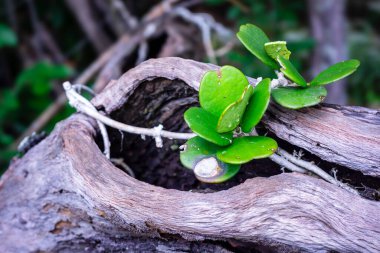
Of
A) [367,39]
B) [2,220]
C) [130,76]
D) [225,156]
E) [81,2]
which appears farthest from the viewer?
[367,39]

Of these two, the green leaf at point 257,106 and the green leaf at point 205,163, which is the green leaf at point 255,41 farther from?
the green leaf at point 205,163

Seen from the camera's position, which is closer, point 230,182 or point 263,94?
point 263,94

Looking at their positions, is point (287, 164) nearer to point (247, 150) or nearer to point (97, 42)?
point (247, 150)

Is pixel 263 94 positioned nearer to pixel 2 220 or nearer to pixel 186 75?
pixel 186 75

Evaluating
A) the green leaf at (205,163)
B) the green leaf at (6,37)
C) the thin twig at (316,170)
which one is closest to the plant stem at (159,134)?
the thin twig at (316,170)

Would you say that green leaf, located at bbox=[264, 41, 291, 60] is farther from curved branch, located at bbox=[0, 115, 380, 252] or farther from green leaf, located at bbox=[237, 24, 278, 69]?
curved branch, located at bbox=[0, 115, 380, 252]

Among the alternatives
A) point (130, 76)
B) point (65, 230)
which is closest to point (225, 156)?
point (130, 76)

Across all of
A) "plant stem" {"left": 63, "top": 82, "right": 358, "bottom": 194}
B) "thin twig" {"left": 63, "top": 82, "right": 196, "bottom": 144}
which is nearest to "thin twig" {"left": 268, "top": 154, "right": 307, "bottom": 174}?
"plant stem" {"left": 63, "top": 82, "right": 358, "bottom": 194}

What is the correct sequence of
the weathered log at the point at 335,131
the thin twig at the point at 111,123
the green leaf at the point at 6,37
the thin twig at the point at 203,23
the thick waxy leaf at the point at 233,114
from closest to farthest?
the thick waxy leaf at the point at 233,114, the weathered log at the point at 335,131, the thin twig at the point at 111,123, the thin twig at the point at 203,23, the green leaf at the point at 6,37
